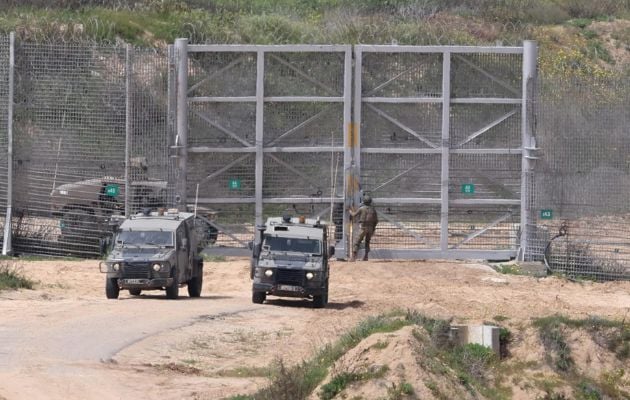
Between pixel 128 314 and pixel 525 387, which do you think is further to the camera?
pixel 128 314

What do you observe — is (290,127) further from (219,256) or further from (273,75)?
(219,256)

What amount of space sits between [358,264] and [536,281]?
13.1 feet

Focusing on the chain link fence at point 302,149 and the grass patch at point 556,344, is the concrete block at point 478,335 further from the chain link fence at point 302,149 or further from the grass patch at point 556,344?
the chain link fence at point 302,149

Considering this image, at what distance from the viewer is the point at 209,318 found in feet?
78.1

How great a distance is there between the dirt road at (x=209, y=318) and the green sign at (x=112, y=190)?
1.84 metres

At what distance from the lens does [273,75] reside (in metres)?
33.3

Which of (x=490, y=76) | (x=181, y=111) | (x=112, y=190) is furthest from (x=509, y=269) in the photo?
(x=112, y=190)

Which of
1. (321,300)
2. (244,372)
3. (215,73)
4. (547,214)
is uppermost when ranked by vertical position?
(215,73)

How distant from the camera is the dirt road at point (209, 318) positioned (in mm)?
18172

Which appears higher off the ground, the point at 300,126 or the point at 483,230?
the point at 300,126

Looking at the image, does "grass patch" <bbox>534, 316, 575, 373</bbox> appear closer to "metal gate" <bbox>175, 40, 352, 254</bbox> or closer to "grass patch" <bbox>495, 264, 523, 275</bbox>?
"grass patch" <bbox>495, 264, 523, 275</bbox>

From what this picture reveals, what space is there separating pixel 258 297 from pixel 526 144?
925 cm

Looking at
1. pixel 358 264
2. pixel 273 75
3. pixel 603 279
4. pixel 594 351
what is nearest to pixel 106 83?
pixel 273 75

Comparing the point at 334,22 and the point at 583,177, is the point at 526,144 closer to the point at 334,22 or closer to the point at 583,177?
the point at 583,177
